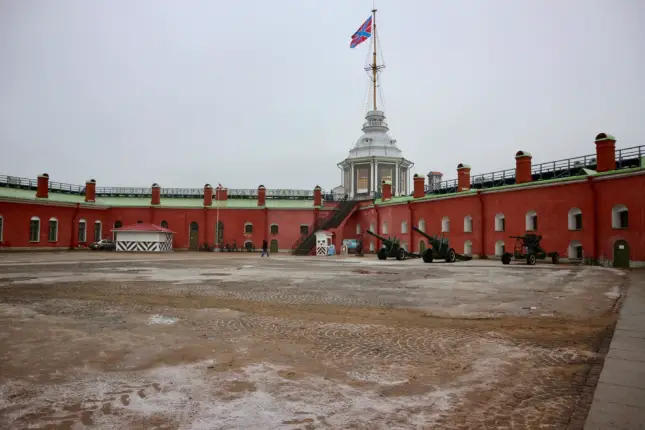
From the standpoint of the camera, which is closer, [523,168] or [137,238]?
[523,168]

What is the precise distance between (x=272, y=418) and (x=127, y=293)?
989 centimetres

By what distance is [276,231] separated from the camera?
2085 inches

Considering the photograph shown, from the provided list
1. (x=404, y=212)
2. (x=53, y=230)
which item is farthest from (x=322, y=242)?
(x=53, y=230)

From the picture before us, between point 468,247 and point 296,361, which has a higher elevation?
point 468,247

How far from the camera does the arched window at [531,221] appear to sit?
2909 cm

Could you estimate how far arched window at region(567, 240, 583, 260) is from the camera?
25.9 m

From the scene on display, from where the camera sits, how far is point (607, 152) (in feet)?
82.2

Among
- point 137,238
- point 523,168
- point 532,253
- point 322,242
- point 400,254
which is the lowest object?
point 400,254

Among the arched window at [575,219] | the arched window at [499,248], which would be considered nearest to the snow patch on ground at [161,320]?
the arched window at [575,219]

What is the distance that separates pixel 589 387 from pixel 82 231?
53.0m

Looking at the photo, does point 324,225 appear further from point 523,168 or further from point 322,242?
point 523,168

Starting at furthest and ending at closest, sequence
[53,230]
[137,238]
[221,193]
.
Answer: [221,193] < [137,238] < [53,230]

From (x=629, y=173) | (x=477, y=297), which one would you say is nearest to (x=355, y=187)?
(x=629, y=173)

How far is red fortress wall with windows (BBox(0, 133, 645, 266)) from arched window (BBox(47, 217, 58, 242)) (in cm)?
10
